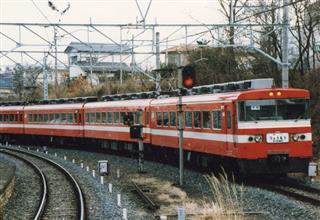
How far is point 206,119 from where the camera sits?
19.9 metres

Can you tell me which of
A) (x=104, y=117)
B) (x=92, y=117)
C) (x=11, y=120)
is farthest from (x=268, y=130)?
(x=11, y=120)

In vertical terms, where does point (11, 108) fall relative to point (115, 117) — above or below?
above

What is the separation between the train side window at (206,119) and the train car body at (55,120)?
17.5m

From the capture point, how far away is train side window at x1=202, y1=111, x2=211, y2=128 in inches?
771

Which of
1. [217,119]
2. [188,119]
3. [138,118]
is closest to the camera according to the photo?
[217,119]

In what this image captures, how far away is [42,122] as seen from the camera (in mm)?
41094

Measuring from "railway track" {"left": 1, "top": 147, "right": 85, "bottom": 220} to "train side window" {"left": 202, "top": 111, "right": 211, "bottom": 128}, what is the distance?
4345 mm

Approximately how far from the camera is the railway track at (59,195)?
1482 cm

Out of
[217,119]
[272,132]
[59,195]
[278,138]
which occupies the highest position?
[217,119]

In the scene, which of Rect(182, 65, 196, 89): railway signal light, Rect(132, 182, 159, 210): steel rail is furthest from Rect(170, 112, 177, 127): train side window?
Rect(182, 65, 196, 89): railway signal light

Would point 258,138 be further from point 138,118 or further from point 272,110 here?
point 138,118

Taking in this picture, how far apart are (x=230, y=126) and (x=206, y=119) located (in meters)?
2.35

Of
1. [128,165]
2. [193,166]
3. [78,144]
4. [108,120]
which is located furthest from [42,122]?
[193,166]

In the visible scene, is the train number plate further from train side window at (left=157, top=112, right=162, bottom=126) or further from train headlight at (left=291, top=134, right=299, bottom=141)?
train side window at (left=157, top=112, right=162, bottom=126)
